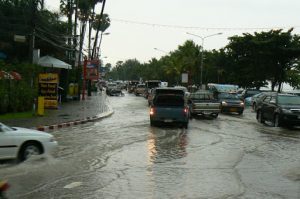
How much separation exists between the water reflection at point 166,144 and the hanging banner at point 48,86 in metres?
10.7

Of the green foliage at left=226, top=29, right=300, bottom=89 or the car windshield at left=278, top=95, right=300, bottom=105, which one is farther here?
the green foliage at left=226, top=29, right=300, bottom=89

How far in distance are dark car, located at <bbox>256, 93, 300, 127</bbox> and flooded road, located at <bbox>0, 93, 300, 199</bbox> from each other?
3692 mm

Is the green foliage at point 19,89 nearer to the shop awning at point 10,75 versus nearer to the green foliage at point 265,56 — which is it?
the shop awning at point 10,75

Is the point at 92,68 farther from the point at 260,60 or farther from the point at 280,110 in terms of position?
the point at 280,110

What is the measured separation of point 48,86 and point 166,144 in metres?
16.1

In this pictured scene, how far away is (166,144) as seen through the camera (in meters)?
17.5

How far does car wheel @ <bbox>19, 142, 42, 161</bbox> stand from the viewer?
510 inches

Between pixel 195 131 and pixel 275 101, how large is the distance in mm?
5888

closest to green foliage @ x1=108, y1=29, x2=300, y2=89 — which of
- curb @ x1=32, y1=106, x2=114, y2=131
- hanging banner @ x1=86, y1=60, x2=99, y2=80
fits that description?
hanging banner @ x1=86, y1=60, x2=99, y2=80

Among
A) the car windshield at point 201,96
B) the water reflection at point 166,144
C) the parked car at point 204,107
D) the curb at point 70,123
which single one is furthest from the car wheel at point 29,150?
the car windshield at point 201,96

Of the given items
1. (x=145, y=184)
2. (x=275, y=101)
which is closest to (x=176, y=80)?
(x=275, y=101)

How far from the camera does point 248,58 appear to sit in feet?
228

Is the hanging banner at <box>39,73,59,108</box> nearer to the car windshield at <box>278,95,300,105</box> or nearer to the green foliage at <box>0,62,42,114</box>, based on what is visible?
the green foliage at <box>0,62,42,114</box>

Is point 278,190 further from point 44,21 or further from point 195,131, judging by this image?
point 44,21
